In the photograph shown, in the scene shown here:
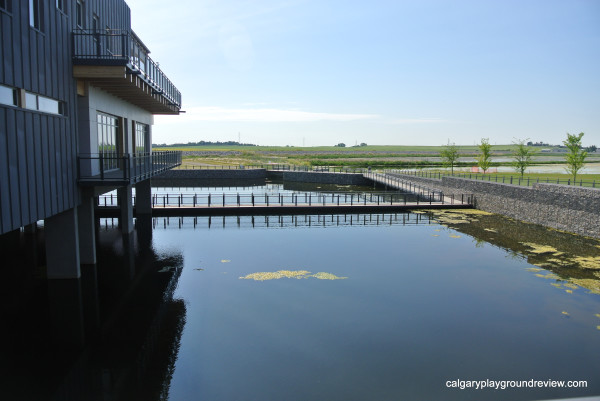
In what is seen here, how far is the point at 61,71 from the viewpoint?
1350 cm

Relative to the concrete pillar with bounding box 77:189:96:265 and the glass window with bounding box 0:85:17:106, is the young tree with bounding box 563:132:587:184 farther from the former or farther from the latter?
the glass window with bounding box 0:85:17:106

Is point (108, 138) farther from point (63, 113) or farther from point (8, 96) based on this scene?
point (8, 96)

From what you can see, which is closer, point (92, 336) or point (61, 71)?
point (92, 336)

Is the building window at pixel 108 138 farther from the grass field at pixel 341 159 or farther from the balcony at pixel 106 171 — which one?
the grass field at pixel 341 159

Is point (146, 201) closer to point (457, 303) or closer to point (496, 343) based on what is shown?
point (457, 303)

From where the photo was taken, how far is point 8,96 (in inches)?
410

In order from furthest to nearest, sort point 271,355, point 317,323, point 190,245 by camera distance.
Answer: point 190,245, point 317,323, point 271,355

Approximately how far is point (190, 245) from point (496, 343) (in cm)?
1405

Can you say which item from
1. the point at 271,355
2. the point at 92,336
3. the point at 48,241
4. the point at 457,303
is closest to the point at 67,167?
the point at 48,241

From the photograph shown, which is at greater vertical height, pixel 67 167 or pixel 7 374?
pixel 67 167

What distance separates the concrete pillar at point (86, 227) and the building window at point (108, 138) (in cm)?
132

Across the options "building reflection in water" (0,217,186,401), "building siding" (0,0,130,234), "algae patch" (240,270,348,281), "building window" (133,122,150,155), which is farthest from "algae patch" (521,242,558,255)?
"building window" (133,122,150,155)

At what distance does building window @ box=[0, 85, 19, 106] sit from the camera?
33.1ft

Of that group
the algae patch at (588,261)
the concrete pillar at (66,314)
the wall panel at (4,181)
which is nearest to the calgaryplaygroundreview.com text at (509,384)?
the concrete pillar at (66,314)
